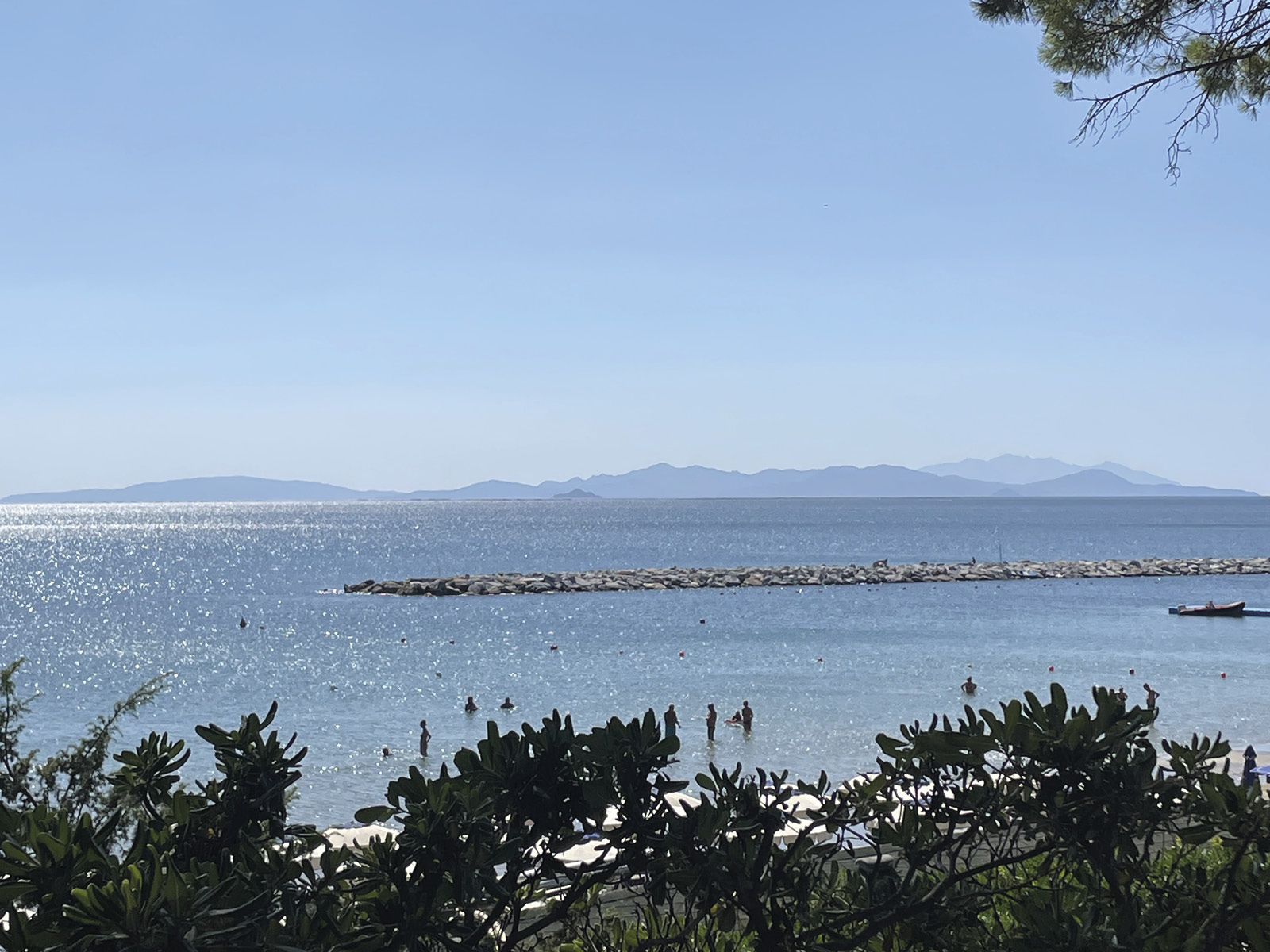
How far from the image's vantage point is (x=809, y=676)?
3722 centimetres

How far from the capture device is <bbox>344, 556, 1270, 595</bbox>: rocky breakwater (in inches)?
2736

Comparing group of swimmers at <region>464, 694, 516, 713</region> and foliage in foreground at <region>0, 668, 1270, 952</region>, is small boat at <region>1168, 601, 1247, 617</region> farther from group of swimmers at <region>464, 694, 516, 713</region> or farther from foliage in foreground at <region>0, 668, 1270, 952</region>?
foliage in foreground at <region>0, 668, 1270, 952</region>

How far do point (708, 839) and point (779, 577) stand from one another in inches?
2854

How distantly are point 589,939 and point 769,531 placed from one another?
149 m

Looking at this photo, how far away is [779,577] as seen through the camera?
74625 millimetres

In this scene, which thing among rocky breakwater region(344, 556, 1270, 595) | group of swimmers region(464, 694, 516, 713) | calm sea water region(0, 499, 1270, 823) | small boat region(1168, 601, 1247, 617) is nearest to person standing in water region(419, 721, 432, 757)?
calm sea water region(0, 499, 1270, 823)

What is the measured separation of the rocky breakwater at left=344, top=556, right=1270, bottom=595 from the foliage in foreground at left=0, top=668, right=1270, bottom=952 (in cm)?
6523

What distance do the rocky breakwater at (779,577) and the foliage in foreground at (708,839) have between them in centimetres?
6523

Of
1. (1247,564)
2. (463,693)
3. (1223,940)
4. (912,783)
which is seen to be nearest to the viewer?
(1223,940)

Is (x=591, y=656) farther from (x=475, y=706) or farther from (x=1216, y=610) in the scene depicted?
(x=1216, y=610)

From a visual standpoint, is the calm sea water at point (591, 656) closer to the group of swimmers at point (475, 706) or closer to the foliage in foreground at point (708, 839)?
the group of swimmers at point (475, 706)

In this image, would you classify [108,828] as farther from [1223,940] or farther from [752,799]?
[1223,940]

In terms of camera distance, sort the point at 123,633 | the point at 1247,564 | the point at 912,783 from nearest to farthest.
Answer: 1. the point at 912,783
2. the point at 123,633
3. the point at 1247,564

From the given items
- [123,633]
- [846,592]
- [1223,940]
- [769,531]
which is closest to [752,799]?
[1223,940]
